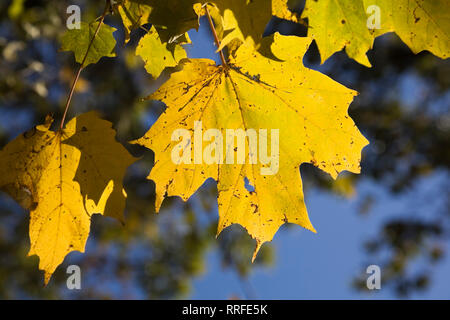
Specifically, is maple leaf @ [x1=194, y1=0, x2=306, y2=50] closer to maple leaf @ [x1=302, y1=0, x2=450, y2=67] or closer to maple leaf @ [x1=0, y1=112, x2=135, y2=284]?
maple leaf @ [x1=302, y1=0, x2=450, y2=67]

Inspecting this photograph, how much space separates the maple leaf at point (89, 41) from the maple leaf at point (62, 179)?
248mm

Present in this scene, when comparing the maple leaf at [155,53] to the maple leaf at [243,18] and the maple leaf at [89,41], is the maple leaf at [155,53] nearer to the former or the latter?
the maple leaf at [89,41]

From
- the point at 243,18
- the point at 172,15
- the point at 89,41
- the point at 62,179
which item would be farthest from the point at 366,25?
the point at 62,179

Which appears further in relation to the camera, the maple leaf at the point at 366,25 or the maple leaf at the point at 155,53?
the maple leaf at the point at 155,53

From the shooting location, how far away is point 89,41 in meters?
1.65

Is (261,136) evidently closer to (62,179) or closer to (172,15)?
(172,15)

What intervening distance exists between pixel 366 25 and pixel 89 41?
1041 mm

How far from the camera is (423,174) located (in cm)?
781

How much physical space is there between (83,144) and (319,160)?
915mm

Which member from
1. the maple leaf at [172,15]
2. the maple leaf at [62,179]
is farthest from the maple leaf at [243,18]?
the maple leaf at [62,179]

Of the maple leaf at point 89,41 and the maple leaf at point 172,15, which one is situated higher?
the maple leaf at point 89,41

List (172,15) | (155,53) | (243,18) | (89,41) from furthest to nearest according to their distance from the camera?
(89,41), (155,53), (172,15), (243,18)

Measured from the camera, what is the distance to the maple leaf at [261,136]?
4.84 feet

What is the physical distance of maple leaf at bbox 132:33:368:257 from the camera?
4.84 feet
